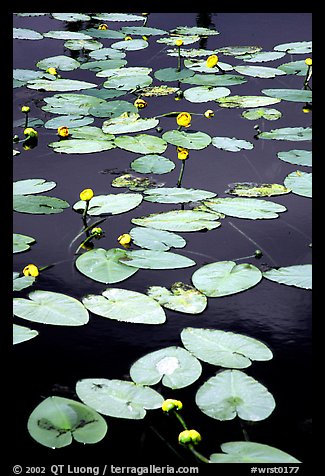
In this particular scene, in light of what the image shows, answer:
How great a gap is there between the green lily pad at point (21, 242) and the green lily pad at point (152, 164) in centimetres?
48

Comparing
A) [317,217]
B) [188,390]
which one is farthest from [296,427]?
[317,217]

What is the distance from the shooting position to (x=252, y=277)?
5.27 ft

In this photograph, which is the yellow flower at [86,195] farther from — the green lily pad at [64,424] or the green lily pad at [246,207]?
the green lily pad at [64,424]

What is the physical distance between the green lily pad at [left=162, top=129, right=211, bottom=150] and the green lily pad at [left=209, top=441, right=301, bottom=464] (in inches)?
51.6

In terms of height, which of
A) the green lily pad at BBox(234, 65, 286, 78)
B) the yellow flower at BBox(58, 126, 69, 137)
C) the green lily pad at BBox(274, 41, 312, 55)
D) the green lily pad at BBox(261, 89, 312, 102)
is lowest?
the yellow flower at BBox(58, 126, 69, 137)

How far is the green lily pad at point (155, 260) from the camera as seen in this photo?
64.5 inches

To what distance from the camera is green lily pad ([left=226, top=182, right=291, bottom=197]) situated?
6.57 ft

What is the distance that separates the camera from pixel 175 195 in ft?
6.47

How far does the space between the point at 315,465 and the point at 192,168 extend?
47.7 inches

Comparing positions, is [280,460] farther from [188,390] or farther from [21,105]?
[21,105]

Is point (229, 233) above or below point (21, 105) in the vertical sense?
below

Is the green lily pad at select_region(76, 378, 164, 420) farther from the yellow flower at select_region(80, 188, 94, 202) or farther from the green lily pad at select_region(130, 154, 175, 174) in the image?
the green lily pad at select_region(130, 154, 175, 174)

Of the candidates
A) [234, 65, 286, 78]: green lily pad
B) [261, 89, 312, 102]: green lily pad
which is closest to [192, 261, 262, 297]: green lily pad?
[261, 89, 312, 102]: green lily pad

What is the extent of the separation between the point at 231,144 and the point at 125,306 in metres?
1.00
